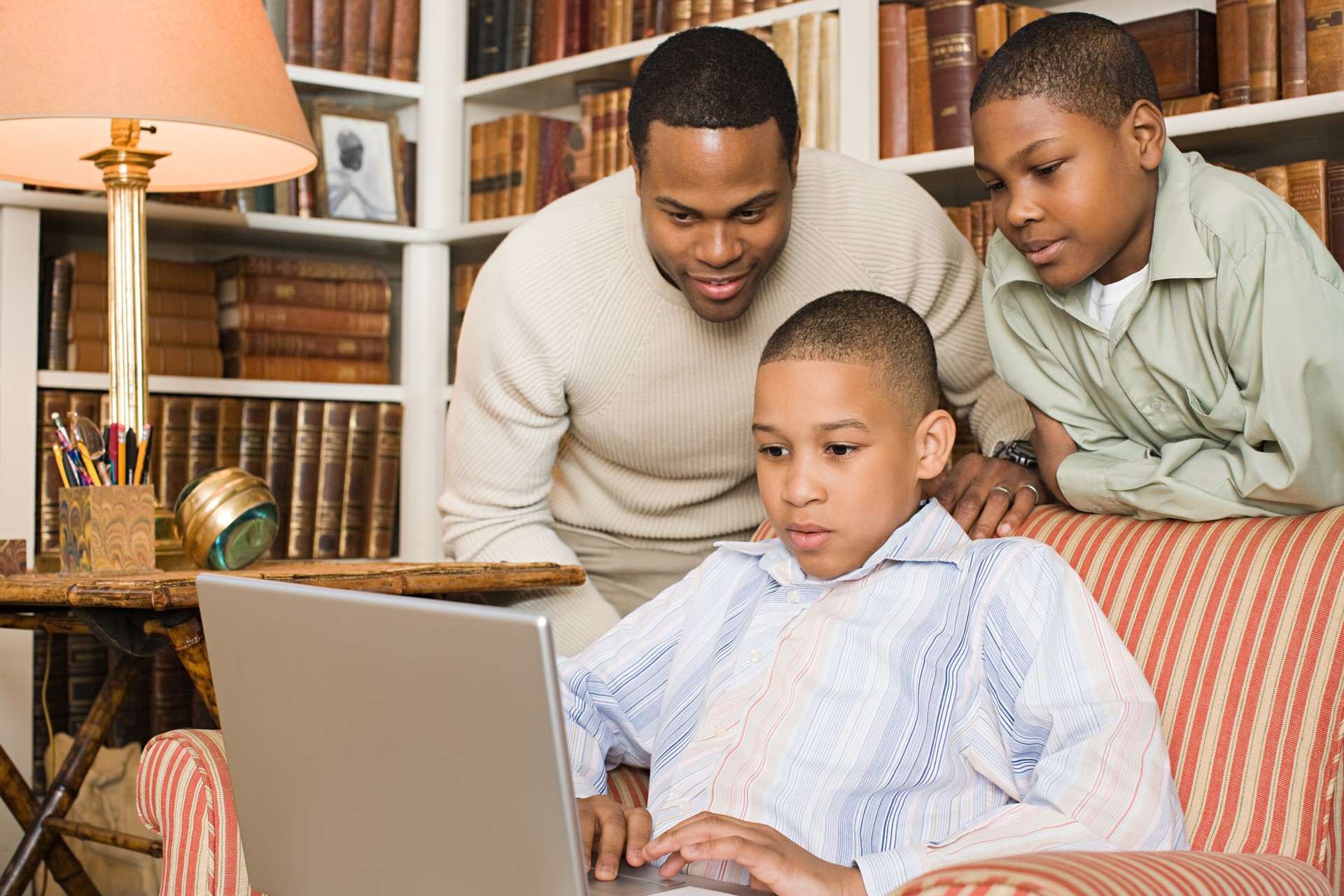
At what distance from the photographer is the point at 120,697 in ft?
6.01

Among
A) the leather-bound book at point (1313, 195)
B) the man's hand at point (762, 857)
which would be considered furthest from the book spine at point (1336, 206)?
the man's hand at point (762, 857)

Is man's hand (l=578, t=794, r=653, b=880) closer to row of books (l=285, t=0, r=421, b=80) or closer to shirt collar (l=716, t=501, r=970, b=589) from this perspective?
shirt collar (l=716, t=501, r=970, b=589)

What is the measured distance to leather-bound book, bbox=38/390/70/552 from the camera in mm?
2137

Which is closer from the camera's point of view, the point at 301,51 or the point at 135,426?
the point at 135,426

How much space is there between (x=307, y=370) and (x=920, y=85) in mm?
1211

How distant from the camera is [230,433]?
2332 millimetres

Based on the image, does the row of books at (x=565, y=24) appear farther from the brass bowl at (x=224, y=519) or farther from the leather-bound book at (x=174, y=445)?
the brass bowl at (x=224, y=519)

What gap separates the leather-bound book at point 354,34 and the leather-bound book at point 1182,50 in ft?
4.69

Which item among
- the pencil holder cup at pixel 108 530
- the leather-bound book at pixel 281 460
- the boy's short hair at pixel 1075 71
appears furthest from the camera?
the leather-bound book at pixel 281 460


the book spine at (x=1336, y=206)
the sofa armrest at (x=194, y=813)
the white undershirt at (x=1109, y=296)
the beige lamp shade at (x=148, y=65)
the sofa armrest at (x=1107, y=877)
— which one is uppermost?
the beige lamp shade at (x=148, y=65)

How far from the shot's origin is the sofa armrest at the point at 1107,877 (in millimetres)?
724

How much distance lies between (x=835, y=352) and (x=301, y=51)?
165 centimetres

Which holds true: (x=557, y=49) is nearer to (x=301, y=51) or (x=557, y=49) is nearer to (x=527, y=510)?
(x=301, y=51)

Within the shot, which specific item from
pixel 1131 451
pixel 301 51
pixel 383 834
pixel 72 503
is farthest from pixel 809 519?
pixel 301 51
